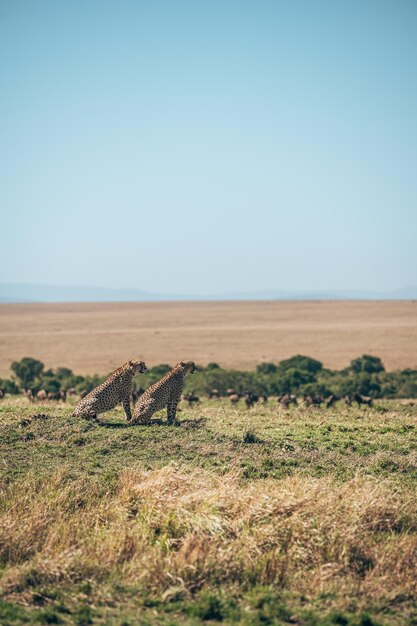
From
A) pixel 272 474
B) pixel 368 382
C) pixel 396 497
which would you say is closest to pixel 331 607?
pixel 396 497

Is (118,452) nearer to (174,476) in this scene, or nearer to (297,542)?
(174,476)

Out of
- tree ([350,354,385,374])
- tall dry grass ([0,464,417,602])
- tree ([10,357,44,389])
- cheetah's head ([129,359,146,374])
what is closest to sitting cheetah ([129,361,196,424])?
A: cheetah's head ([129,359,146,374])

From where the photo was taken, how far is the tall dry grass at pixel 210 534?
811cm

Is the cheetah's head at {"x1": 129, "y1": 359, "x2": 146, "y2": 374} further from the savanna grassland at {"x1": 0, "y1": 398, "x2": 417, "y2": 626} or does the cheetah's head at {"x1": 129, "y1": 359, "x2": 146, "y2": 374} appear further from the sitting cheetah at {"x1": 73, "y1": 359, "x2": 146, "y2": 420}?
the savanna grassland at {"x1": 0, "y1": 398, "x2": 417, "y2": 626}

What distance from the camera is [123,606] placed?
7609 mm

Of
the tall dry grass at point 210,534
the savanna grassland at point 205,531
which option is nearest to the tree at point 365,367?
the savanna grassland at point 205,531

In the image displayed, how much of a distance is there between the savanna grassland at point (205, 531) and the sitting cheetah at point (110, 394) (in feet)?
4.42

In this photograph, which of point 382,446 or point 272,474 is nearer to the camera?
point 272,474

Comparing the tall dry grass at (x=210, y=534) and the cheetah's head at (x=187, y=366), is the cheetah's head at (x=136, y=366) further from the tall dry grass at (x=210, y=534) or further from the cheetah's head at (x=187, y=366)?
the tall dry grass at (x=210, y=534)

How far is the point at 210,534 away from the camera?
8953 mm

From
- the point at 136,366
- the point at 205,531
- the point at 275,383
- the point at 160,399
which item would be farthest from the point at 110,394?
the point at 275,383

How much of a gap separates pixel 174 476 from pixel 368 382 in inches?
837

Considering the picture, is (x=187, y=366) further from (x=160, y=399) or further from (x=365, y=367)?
(x=365, y=367)

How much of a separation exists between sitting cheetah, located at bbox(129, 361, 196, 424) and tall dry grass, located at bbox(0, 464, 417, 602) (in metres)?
3.76
